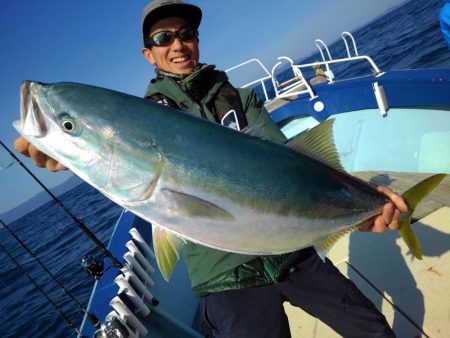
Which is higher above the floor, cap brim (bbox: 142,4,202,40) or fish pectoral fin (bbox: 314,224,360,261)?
cap brim (bbox: 142,4,202,40)

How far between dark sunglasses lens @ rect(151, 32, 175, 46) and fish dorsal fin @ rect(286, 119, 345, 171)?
3.87 ft

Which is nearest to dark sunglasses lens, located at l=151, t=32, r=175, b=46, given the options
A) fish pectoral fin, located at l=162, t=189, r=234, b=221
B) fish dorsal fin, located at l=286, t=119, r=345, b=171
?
fish dorsal fin, located at l=286, t=119, r=345, b=171

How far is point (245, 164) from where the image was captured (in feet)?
5.79

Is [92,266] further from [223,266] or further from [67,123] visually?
[67,123]

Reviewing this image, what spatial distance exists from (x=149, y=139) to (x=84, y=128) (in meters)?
0.31

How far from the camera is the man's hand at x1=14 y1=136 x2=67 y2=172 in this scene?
5.90 feet

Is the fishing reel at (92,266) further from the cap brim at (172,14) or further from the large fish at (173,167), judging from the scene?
the cap brim at (172,14)

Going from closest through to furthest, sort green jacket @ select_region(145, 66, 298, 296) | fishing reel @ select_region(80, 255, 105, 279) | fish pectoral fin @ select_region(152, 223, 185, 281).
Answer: fish pectoral fin @ select_region(152, 223, 185, 281) → green jacket @ select_region(145, 66, 298, 296) → fishing reel @ select_region(80, 255, 105, 279)

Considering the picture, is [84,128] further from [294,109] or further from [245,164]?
[294,109]

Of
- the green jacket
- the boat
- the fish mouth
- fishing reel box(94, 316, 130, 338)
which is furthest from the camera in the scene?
the boat

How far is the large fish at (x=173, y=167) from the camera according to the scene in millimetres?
1609

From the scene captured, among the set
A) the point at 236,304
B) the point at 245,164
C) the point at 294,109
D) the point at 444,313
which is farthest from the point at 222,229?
the point at 294,109

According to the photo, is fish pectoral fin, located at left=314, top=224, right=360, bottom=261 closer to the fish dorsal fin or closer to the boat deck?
the fish dorsal fin

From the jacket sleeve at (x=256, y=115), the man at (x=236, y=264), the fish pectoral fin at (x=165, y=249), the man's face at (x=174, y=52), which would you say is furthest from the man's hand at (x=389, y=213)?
the man's face at (x=174, y=52)
